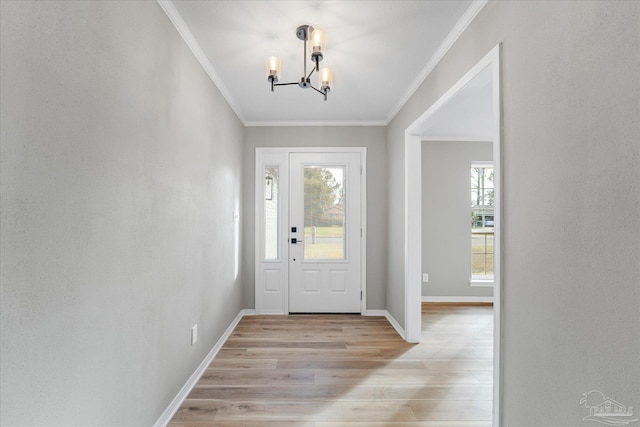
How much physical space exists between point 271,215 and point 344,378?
7.41 ft

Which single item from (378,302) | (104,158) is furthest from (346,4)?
(378,302)

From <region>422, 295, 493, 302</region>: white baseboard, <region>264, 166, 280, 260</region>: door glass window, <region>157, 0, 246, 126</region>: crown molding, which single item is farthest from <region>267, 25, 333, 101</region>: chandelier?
<region>422, 295, 493, 302</region>: white baseboard

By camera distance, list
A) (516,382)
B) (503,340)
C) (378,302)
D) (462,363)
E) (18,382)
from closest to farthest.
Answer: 1. (18,382)
2. (516,382)
3. (503,340)
4. (462,363)
5. (378,302)

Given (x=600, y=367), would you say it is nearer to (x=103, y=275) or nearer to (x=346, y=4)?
(x=103, y=275)

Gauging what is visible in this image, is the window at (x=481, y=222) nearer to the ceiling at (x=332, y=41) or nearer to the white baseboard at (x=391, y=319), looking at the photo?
the white baseboard at (x=391, y=319)

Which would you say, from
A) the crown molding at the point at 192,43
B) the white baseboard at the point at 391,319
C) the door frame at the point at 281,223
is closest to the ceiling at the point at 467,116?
the door frame at the point at 281,223

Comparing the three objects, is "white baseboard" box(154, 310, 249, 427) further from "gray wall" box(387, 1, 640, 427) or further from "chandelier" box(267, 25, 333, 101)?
"chandelier" box(267, 25, 333, 101)

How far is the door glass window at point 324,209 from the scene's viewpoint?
164 inches

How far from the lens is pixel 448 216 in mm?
4828

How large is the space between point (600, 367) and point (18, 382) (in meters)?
1.87

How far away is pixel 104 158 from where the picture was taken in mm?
1335

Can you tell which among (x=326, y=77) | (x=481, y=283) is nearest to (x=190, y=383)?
(x=326, y=77)

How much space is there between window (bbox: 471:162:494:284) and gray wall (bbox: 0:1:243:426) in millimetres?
4233

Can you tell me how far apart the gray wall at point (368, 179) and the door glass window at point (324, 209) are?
0.34 m
